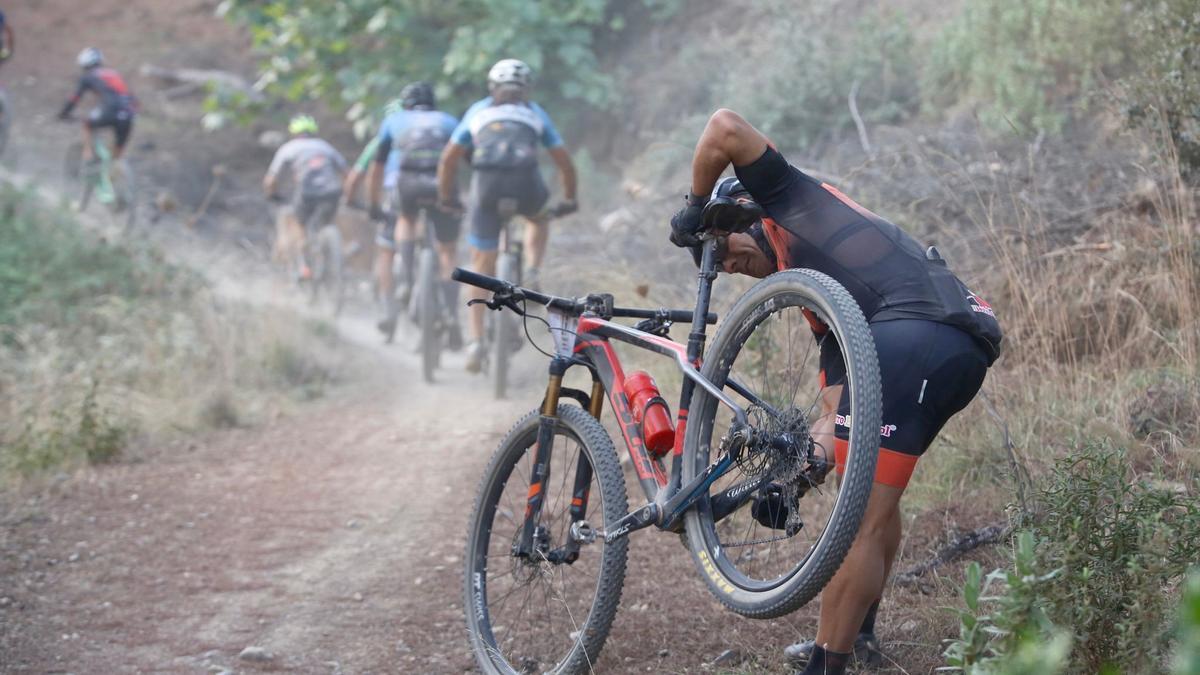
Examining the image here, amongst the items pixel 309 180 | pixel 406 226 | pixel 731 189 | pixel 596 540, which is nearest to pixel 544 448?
pixel 596 540

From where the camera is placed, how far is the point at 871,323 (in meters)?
3.11

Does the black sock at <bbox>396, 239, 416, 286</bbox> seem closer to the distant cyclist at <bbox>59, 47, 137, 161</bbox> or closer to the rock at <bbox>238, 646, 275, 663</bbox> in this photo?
the rock at <bbox>238, 646, 275, 663</bbox>

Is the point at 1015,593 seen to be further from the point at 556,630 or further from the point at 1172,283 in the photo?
the point at 1172,283

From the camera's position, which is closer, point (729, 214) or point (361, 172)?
point (729, 214)

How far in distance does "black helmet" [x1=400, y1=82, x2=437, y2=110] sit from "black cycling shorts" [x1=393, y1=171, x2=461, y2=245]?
2.09 ft

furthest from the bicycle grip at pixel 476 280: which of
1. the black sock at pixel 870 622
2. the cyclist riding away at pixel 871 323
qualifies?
the black sock at pixel 870 622

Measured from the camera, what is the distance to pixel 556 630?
4.23 meters

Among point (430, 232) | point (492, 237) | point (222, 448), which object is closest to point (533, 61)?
point (430, 232)

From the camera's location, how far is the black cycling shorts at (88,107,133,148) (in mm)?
15016

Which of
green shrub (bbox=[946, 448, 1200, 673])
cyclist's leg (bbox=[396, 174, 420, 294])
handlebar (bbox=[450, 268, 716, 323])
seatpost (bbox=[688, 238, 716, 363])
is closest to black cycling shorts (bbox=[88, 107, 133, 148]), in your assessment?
cyclist's leg (bbox=[396, 174, 420, 294])

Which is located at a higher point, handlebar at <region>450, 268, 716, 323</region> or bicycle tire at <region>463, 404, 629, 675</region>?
handlebar at <region>450, 268, 716, 323</region>

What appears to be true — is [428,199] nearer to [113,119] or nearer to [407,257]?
[407,257]

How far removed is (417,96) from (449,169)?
5.83 ft

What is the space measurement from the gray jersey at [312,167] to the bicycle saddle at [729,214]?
409 inches
